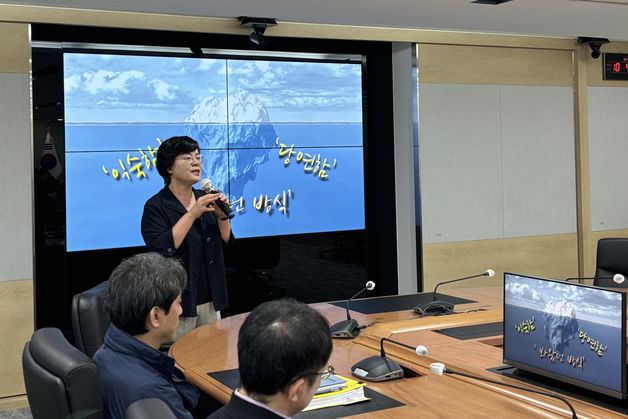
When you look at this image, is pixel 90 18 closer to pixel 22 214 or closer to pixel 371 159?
pixel 22 214

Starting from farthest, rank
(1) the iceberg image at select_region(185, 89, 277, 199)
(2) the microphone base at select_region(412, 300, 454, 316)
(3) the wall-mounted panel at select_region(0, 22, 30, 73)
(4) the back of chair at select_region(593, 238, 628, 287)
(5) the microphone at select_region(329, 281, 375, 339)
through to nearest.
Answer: (1) the iceberg image at select_region(185, 89, 277, 199)
(3) the wall-mounted panel at select_region(0, 22, 30, 73)
(4) the back of chair at select_region(593, 238, 628, 287)
(2) the microphone base at select_region(412, 300, 454, 316)
(5) the microphone at select_region(329, 281, 375, 339)

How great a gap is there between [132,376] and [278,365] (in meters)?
0.73

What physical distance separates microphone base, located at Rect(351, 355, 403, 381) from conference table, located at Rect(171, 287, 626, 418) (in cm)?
3

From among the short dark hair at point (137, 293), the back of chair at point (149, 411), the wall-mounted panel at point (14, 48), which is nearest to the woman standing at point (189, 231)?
the short dark hair at point (137, 293)

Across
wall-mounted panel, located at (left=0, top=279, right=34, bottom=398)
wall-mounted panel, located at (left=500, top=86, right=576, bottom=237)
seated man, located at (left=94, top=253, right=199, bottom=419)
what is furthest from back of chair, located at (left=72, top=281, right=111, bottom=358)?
wall-mounted panel, located at (left=500, top=86, right=576, bottom=237)

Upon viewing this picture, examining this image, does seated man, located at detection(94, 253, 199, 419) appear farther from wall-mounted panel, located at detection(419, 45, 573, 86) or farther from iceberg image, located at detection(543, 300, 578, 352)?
wall-mounted panel, located at detection(419, 45, 573, 86)

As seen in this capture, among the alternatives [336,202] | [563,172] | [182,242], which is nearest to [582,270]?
[563,172]

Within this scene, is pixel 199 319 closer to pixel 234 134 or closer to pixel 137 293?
pixel 137 293

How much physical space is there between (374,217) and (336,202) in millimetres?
485

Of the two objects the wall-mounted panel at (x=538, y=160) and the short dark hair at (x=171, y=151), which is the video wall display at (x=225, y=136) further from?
the short dark hair at (x=171, y=151)

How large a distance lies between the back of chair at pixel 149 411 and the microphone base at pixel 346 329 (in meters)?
2.07

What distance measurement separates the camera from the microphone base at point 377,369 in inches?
119

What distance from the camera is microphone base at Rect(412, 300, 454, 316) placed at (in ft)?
13.8

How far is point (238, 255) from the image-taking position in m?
6.47
